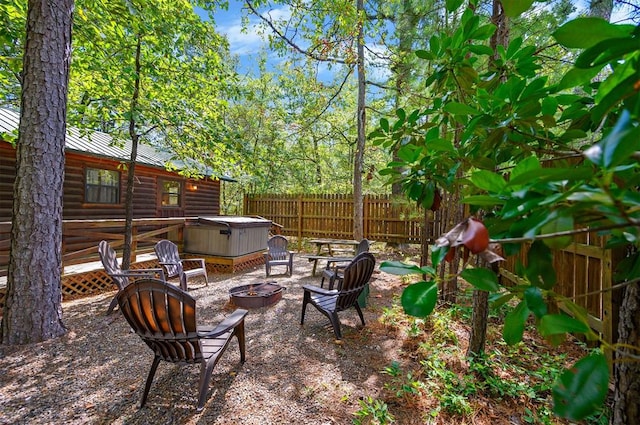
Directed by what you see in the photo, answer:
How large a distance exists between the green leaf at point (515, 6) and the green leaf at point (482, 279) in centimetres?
62

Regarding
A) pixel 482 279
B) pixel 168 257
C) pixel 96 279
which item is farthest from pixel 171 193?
pixel 482 279

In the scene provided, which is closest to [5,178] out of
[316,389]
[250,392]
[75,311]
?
[75,311]

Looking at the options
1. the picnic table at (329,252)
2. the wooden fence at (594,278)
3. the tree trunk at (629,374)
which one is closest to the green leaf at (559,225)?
the tree trunk at (629,374)

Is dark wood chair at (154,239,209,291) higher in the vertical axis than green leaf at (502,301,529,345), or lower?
lower

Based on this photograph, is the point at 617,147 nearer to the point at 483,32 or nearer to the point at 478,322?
the point at 483,32

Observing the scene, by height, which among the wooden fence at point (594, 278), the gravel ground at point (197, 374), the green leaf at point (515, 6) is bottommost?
the gravel ground at point (197, 374)

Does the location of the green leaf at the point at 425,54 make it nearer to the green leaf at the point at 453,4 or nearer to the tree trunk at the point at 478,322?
the green leaf at the point at 453,4

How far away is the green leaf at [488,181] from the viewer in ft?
1.97

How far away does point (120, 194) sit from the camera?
804 centimetres

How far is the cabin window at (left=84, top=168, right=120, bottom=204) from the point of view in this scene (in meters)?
7.33

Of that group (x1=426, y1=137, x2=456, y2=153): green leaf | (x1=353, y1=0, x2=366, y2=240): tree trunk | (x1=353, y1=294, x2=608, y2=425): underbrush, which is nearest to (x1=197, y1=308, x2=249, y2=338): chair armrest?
(x1=353, y1=294, x2=608, y2=425): underbrush

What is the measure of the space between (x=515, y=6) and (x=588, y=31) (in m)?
0.20

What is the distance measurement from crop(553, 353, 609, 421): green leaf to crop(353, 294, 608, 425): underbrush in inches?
71.5

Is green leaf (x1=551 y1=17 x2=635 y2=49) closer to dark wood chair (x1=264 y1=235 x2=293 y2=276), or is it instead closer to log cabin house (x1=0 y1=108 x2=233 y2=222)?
log cabin house (x1=0 y1=108 x2=233 y2=222)
